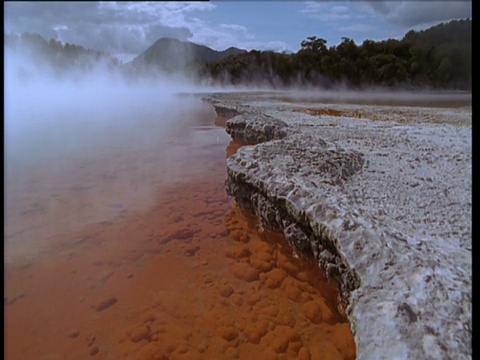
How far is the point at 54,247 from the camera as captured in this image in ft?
8.42

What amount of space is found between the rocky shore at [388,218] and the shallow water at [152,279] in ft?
0.83

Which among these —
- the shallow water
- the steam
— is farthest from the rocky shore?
the steam

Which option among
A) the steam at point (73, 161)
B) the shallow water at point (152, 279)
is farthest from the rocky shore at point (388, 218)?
the steam at point (73, 161)

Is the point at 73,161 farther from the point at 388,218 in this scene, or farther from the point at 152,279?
the point at 388,218

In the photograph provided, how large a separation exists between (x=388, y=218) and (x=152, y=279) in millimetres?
1523

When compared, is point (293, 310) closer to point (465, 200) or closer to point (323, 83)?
point (465, 200)

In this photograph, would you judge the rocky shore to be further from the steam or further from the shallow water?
the steam

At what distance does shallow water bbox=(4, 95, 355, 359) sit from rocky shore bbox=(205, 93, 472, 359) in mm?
252

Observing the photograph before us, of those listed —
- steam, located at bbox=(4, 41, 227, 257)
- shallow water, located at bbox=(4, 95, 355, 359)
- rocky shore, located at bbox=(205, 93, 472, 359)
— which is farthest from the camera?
steam, located at bbox=(4, 41, 227, 257)

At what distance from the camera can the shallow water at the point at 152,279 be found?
175 cm

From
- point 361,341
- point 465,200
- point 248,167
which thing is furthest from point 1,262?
point 248,167

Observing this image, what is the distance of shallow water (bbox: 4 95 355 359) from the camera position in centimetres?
175

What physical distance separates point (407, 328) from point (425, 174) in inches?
47.8

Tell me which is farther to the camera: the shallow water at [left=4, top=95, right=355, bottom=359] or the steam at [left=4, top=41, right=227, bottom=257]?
the steam at [left=4, top=41, right=227, bottom=257]
